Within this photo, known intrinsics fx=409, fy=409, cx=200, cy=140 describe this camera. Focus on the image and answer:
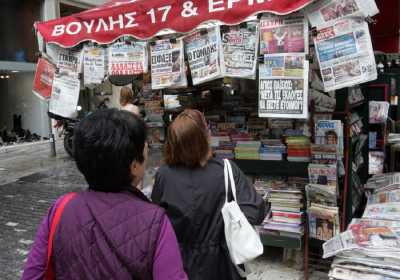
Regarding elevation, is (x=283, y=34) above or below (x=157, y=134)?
above

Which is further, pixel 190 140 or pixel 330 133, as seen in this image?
pixel 330 133

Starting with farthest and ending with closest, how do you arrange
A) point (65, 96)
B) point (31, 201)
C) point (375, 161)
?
point (31, 201), point (375, 161), point (65, 96)

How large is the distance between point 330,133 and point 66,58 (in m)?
2.74

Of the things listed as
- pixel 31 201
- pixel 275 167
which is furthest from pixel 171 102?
pixel 31 201

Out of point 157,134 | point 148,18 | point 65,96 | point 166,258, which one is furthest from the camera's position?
point 157,134

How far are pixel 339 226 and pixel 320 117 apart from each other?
94 centimetres

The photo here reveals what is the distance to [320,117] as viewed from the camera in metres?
3.52

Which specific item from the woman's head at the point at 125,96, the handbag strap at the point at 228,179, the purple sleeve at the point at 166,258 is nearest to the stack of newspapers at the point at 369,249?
the handbag strap at the point at 228,179

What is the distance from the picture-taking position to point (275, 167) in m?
3.70

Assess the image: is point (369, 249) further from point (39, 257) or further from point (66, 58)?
point (66, 58)

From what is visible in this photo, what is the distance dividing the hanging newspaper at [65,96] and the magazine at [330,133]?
2387 mm

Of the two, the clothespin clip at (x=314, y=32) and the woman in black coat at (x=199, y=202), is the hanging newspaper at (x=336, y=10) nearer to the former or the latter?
the clothespin clip at (x=314, y=32)

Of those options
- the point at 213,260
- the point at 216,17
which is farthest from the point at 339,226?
the point at 216,17

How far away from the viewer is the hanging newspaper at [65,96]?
13.7ft
